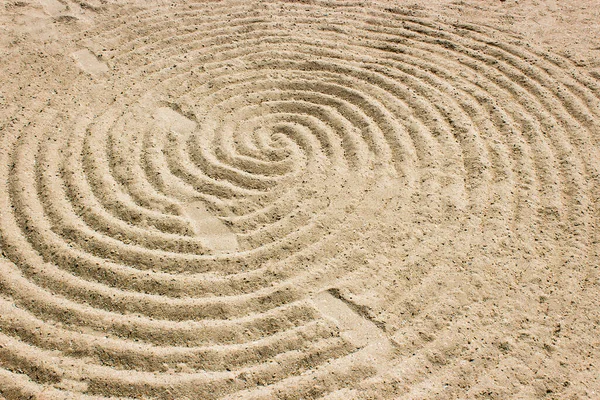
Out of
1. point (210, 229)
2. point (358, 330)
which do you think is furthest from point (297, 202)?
point (358, 330)

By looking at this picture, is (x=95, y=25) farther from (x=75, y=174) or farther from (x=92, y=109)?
(x=75, y=174)

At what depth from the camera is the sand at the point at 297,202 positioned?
4102 millimetres

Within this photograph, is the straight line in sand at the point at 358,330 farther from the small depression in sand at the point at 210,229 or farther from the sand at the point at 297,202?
the small depression in sand at the point at 210,229

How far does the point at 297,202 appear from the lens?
544 cm

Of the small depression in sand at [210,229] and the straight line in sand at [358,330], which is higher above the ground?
the small depression in sand at [210,229]

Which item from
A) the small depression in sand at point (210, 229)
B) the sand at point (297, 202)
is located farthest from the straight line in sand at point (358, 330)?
the small depression in sand at point (210, 229)

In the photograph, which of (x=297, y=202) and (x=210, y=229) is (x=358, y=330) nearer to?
(x=297, y=202)

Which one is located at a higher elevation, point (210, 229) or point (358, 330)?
point (210, 229)

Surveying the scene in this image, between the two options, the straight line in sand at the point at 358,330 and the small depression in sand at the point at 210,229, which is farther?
the small depression in sand at the point at 210,229

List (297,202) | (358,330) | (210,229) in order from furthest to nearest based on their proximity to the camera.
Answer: (297,202) → (210,229) → (358,330)

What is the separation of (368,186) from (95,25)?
4751mm

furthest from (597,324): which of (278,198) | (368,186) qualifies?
(278,198)

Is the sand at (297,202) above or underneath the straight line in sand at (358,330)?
above

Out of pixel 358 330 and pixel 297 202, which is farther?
pixel 297 202
